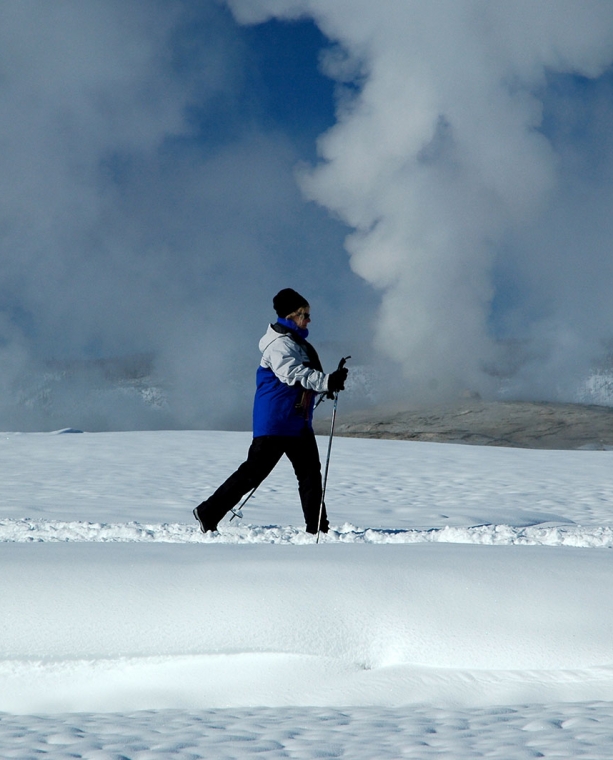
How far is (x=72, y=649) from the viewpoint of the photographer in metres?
2.33

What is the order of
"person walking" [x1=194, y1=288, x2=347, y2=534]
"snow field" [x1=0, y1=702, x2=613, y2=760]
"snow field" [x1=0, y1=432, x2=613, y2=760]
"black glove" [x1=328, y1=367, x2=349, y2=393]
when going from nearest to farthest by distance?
"snow field" [x1=0, y1=702, x2=613, y2=760] → "snow field" [x1=0, y1=432, x2=613, y2=760] → "black glove" [x1=328, y1=367, x2=349, y2=393] → "person walking" [x1=194, y1=288, x2=347, y2=534]

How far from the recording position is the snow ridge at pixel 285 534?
4.57 meters

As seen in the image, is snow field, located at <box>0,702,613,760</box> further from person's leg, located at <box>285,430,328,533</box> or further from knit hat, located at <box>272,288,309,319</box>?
knit hat, located at <box>272,288,309,319</box>

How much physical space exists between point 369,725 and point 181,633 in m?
0.70

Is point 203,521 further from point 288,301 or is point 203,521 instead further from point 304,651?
point 304,651

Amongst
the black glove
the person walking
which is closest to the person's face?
the person walking

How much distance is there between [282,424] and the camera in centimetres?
453

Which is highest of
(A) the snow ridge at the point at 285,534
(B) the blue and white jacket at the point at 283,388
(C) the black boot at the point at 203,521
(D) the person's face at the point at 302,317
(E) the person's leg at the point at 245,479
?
(D) the person's face at the point at 302,317

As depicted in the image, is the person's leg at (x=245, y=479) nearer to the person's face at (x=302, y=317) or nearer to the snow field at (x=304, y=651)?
the person's face at (x=302, y=317)

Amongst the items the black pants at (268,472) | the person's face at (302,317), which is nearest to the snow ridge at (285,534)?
the black pants at (268,472)

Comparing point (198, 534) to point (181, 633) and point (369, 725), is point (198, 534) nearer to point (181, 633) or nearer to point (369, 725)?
point (181, 633)

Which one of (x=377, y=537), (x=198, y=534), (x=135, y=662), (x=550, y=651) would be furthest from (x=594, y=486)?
(x=135, y=662)

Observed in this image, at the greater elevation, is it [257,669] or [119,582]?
[119,582]

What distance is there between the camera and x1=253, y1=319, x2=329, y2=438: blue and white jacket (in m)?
4.44
